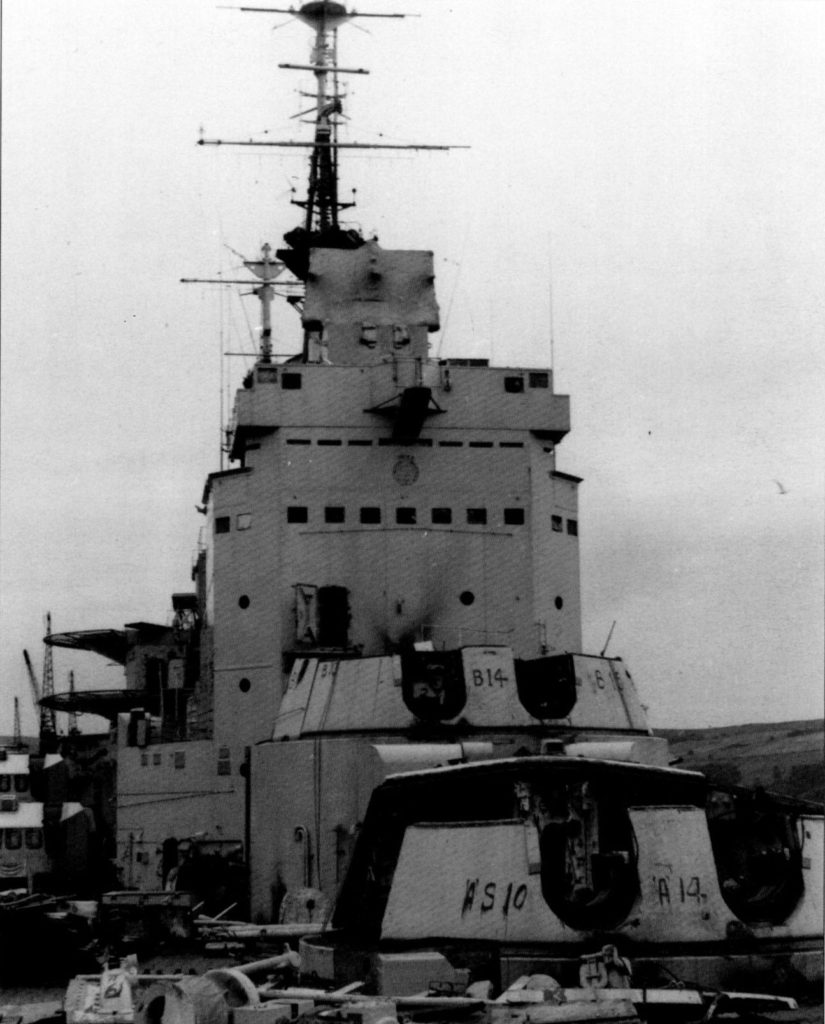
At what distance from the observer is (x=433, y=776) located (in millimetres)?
12875

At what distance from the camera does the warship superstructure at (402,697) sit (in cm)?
1217

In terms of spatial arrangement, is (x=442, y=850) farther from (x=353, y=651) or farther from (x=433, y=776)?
(x=353, y=651)

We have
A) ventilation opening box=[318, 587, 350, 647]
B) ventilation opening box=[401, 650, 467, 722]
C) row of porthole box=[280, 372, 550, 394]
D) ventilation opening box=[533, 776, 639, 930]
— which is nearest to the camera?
ventilation opening box=[533, 776, 639, 930]

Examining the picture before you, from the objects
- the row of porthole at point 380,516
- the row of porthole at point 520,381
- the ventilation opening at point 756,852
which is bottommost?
the ventilation opening at point 756,852

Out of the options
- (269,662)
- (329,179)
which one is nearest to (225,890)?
(269,662)

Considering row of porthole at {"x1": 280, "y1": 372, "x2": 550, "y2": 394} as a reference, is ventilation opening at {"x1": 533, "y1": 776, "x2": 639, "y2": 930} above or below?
below

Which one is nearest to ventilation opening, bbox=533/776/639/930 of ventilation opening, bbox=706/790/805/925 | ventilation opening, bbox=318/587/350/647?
ventilation opening, bbox=706/790/805/925

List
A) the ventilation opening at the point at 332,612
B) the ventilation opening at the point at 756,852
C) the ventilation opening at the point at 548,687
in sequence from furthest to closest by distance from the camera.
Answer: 1. the ventilation opening at the point at 332,612
2. the ventilation opening at the point at 548,687
3. the ventilation opening at the point at 756,852

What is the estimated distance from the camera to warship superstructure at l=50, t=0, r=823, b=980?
12.2 meters

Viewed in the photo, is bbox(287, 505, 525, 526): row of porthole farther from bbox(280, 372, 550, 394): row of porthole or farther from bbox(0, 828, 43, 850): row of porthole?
bbox(0, 828, 43, 850): row of porthole

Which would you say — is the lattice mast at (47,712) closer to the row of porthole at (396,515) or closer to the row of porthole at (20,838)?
the row of porthole at (20,838)

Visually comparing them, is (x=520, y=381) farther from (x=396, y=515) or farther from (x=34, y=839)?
(x=34, y=839)

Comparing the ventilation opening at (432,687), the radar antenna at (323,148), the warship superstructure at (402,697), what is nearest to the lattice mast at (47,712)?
the warship superstructure at (402,697)

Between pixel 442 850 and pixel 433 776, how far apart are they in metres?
0.87
